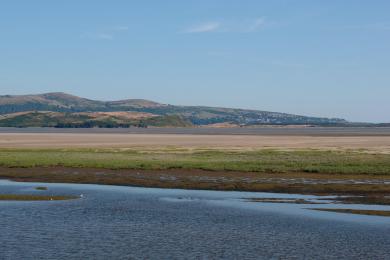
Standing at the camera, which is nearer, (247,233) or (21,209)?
(247,233)

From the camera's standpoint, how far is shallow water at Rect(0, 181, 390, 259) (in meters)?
22.9

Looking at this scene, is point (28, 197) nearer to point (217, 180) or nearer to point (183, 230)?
point (183, 230)

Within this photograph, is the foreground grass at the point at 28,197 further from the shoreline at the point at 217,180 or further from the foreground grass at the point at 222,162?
the foreground grass at the point at 222,162

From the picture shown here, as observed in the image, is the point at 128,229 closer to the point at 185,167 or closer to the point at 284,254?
the point at 284,254

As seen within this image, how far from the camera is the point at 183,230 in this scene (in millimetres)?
27016

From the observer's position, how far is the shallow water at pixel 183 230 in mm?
22891

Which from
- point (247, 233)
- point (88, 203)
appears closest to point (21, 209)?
point (88, 203)

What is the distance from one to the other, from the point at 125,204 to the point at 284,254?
13885 millimetres

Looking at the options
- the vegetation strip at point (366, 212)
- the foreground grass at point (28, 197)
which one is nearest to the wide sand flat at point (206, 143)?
the vegetation strip at point (366, 212)

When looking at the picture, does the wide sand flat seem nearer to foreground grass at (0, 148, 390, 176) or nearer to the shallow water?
foreground grass at (0, 148, 390, 176)

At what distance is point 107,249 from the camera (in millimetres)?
23422

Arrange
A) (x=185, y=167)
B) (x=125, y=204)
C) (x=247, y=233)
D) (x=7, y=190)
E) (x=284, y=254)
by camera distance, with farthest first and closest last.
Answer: (x=185, y=167), (x=7, y=190), (x=125, y=204), (x=247, y=233), (x=284, y=254)

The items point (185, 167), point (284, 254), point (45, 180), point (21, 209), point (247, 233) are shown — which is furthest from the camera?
point (185, 167)

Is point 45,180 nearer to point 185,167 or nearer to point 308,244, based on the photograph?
point 185,167
